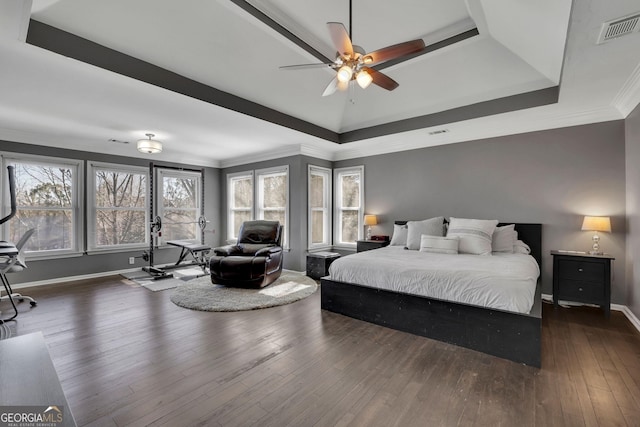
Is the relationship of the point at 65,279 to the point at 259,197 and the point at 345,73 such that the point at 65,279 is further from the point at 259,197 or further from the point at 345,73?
the point at 345,73

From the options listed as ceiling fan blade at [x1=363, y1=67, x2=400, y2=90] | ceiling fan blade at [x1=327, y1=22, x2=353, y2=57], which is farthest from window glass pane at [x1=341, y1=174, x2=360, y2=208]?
ceiling fan blade at [x1=327, y1=22, x2=353, y2=57]

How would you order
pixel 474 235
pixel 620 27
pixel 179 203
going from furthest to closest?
pixel 179 203 < pixel 474 235 < pixel 620 27

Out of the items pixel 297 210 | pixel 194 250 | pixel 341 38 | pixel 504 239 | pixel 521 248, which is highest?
pixel 341 38

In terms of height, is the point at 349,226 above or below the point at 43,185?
below

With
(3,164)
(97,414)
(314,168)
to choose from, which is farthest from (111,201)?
(97,414)

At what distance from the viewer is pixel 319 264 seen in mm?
5094

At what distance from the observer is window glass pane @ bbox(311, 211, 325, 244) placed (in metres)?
5.93

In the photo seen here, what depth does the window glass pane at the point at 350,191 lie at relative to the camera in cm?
599

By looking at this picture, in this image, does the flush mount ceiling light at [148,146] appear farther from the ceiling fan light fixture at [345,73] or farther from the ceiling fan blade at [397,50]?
the ceiling fan blade at [397,50]

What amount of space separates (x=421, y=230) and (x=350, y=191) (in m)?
2.07

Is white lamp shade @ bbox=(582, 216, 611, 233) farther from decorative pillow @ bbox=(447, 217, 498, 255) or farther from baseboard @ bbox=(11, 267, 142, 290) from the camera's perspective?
baseboard @ bbox=(11, 267, 142, 290)

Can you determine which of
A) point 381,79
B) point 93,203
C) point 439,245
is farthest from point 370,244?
A: point 93,203

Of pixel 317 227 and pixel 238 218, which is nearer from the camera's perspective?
pixel 317 227

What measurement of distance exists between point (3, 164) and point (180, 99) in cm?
357
